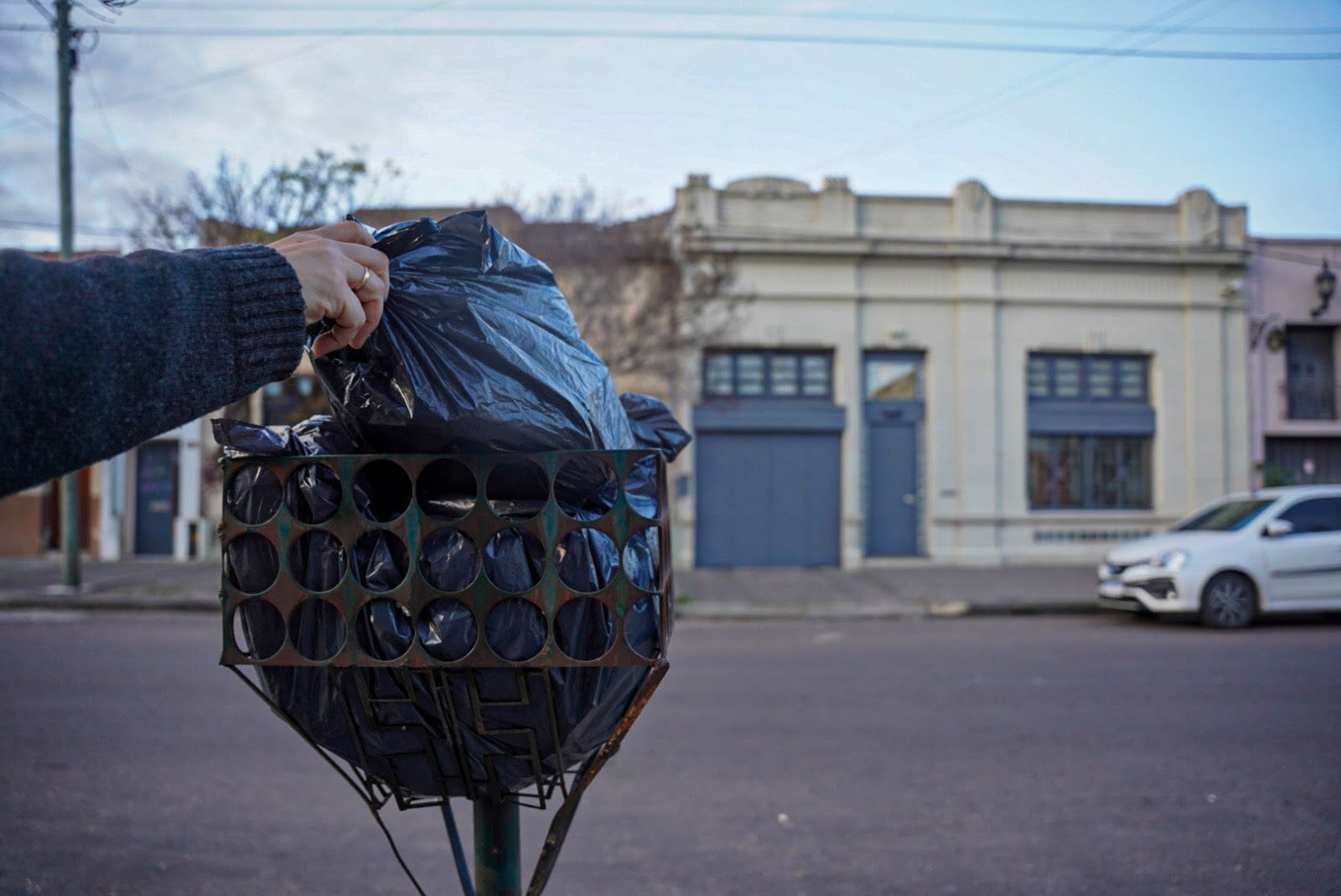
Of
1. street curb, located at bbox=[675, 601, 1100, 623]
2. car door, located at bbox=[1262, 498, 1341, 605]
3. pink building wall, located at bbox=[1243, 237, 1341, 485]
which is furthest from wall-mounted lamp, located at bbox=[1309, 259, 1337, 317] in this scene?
street curb, located at bbox=[675, 601, 1100, 623]

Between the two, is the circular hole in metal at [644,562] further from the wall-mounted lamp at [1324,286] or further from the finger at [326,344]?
the wall-mounted lamp at [1324,286]

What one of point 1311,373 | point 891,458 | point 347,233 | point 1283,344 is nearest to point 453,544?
point 347,233

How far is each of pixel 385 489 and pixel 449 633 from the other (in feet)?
0.95

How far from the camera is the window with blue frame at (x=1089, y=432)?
56.4 ft

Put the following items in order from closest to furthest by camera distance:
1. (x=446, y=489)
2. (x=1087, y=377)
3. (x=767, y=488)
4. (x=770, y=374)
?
(x=446, y=489) < (x=767, y=488) < (x=770, y=374) < (x=1087, y=377)

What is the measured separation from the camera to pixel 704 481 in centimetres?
1628

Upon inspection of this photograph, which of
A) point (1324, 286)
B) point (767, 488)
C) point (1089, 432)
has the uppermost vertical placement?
point (1324, 286)

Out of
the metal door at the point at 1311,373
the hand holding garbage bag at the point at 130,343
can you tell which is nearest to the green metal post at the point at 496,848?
the hand holding garbage bag at the point at 130,343

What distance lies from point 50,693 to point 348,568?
679cm

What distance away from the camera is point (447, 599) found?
1.44m

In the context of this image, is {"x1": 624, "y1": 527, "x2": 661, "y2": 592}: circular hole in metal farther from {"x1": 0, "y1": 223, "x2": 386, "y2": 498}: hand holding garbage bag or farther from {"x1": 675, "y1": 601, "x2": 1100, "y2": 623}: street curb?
{"x1": 675, "y1": 601, "x2": 1100, "y2": 623}: street curb

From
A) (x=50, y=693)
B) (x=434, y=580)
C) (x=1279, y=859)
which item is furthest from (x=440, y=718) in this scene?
(x=50, y=693)

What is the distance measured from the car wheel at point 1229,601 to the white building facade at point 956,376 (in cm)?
629

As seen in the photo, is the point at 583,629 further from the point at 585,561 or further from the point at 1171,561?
the point at 1171,561
